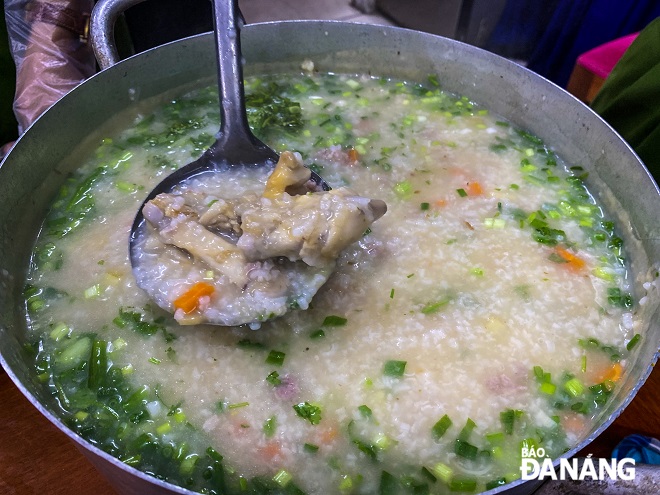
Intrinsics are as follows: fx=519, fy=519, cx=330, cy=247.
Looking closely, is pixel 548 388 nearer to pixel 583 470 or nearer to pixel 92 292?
pixel 583 470

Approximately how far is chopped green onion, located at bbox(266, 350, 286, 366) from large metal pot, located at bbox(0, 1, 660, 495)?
400 mm

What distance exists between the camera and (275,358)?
1.27m

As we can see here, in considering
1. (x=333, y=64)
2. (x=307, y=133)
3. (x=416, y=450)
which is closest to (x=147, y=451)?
(x=416, y=450)

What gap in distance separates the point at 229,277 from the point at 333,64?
1200mm

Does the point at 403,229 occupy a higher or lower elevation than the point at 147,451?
higher

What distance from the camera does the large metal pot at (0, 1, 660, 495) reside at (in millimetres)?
1225

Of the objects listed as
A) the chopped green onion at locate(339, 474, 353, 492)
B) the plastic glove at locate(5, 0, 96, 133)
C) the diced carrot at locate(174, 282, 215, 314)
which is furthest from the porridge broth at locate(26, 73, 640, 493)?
the plastic glove at locate(5, 0, 96, 133)

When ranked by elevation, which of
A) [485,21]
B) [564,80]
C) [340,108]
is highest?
[340,108]

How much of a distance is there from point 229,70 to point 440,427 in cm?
116

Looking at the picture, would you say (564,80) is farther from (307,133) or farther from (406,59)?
(307,133)

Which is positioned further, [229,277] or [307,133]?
[307,133]

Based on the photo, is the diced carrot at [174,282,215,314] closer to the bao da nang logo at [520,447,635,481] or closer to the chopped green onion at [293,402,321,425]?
the chopped green onion at [293,402,321,425]

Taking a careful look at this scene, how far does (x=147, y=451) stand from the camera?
1.14 meters

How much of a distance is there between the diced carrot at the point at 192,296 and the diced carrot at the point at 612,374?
989 millimetres
